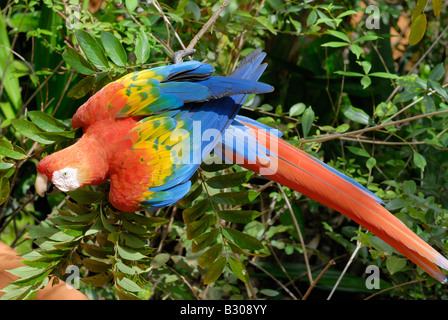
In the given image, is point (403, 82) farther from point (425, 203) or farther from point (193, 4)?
point (193, 4)

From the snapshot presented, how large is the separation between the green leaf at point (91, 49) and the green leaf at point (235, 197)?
332 millimetres

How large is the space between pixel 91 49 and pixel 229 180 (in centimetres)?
36

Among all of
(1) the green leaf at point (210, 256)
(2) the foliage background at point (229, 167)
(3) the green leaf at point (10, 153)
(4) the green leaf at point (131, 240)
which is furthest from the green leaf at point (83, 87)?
(1) the green leaf at point (210, 256)

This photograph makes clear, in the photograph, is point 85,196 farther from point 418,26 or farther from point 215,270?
point 418,26

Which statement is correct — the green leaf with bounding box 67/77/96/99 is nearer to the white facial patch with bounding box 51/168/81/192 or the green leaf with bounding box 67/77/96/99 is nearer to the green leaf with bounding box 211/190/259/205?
the white facial patch with bounding box 51/168/81/192

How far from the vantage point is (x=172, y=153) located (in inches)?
29.3

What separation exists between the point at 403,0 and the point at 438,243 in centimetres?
129

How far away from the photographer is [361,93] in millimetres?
1586

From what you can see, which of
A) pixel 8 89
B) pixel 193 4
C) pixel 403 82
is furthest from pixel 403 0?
pixel 8 89

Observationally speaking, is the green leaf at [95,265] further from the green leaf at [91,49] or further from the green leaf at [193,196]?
the green leaf at [91,49]

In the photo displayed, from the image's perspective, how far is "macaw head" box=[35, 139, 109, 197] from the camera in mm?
703

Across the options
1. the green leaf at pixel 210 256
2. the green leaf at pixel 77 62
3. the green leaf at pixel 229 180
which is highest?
the green leaf at pixel 77 62

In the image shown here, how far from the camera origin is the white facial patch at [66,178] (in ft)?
2.30
